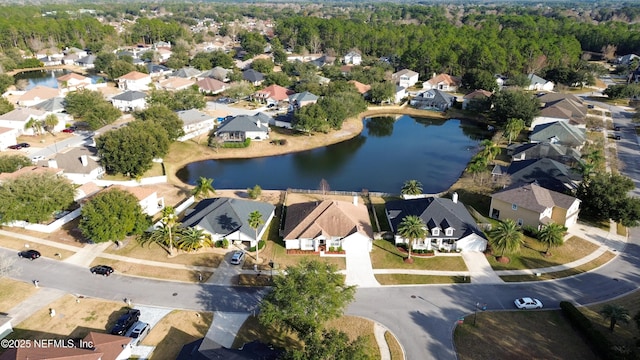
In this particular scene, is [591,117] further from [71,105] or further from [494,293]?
[71,105]

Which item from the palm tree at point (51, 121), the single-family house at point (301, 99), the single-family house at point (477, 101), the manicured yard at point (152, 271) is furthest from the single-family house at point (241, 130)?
the single-family house at point (477, 101)

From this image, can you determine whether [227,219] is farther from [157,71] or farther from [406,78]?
[157,71]

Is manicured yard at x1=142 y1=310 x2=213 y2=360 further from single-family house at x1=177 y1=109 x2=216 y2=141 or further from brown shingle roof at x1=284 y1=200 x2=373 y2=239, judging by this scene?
single-family house at x1=177 y1=109 x2=216 y2=141

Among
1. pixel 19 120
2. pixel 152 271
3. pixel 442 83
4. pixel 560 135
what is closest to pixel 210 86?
pixel 19 120

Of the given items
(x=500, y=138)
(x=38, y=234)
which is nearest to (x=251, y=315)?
(x=38, y=234)

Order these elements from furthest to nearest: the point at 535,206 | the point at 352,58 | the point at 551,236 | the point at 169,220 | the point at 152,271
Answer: the point at 352,58, the point at 535,206, the point at 551,236, the point at 169,220, the point at 152,271

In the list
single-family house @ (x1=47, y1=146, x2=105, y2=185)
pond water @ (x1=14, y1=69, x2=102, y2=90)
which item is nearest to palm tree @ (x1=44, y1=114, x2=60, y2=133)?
single-family house @ (x1=47, y1=146, x2=105, y2=185)
